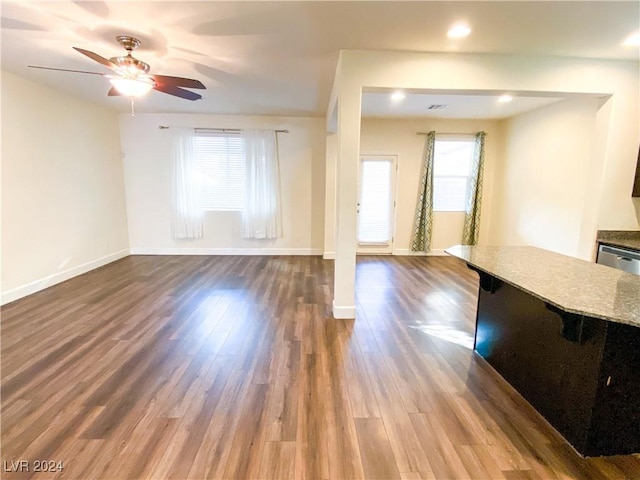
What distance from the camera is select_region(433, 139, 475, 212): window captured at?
233 inches

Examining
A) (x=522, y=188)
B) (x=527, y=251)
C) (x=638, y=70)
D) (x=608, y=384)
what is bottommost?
(x=608, y=384)

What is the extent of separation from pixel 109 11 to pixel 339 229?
8.20 feet

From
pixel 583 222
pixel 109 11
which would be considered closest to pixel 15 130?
pixel 109 11

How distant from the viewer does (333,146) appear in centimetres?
555

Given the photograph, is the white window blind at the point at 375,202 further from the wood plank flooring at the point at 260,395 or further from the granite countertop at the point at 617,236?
the granite countertop at the point at 617,236

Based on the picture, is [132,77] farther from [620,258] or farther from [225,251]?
[620,258]

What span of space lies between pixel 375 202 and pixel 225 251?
126 inches

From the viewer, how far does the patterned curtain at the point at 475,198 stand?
5793 millimetres

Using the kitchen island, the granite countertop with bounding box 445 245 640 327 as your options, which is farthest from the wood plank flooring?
the granite countertop with bounding box 445 245 640 327

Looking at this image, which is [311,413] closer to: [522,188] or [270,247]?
[270,247]

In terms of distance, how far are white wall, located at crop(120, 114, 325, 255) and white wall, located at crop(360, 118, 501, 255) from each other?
113cm

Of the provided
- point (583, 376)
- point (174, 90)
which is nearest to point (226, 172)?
point (174, 90)

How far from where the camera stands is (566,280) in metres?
1.71

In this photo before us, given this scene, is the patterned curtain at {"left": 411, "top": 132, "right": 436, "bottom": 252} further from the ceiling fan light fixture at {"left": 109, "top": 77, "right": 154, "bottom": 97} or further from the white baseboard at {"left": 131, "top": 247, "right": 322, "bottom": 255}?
the ceiling fan light fixture at {"left": 109, "top": 77, "right": 154, "bottom": 97}
